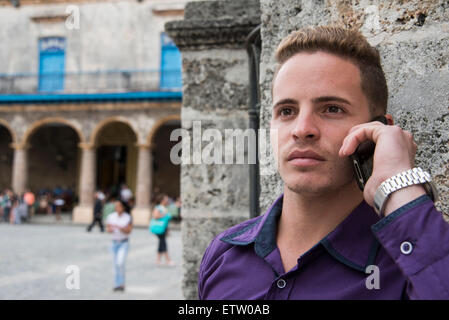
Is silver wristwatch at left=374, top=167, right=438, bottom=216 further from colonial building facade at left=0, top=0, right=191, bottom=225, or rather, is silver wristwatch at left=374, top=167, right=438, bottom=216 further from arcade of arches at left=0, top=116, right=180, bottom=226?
arcade of arches at left=0, top=116, right=180, bottom=226

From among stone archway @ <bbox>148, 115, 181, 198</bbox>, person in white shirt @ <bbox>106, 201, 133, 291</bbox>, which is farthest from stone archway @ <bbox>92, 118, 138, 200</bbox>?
person in white shirt @ <bbox>106, 201, 133, 291</bbox>

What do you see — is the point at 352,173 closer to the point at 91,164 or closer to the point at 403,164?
the point at 403,164

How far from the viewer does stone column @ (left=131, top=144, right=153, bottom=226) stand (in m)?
19.2

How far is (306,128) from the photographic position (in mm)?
1210

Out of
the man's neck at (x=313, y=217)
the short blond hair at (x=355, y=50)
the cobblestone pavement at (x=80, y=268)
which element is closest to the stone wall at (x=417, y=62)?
the short blond hair at (x=355, y=50)

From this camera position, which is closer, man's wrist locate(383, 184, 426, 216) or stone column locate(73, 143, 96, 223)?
man's wrist locate(383, 184, 426, 216)

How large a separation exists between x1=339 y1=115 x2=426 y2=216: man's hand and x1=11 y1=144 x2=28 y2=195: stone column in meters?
21.2

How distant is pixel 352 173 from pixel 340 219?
130 millimetres

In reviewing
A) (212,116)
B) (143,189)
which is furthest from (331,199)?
(143,189)

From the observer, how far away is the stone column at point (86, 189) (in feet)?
64.1

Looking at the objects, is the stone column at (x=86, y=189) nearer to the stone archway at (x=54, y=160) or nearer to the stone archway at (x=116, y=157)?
the stone archway at (x=116, y=157)

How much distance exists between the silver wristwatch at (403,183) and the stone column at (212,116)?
222cm

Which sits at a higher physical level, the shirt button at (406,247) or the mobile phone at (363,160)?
the mobile phone at (363,160)

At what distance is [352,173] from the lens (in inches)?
49.4
